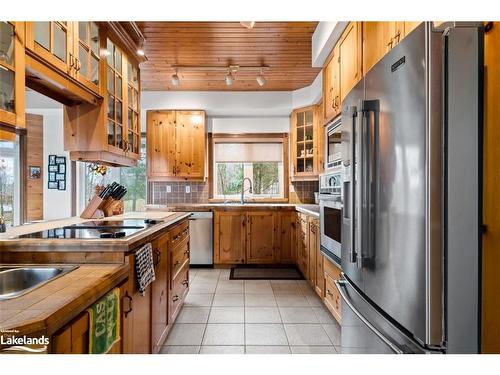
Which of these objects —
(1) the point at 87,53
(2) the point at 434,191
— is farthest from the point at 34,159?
(2) the point at 434,191

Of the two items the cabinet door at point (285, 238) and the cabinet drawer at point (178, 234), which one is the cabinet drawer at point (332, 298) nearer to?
the cabinet drawer at point (178, 234)

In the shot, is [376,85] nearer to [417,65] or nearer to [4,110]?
[417,65]

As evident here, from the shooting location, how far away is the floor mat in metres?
3.60

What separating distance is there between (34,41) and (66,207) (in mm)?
3245

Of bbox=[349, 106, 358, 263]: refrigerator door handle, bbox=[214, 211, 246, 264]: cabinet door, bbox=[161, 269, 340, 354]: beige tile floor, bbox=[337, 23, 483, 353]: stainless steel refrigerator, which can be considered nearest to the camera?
bbox=[337, 23, 483, 353]: stainless steel refrigerator

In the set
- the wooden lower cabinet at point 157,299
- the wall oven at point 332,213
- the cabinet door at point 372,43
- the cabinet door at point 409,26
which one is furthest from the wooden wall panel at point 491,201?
the wooden lower cabinet at point 157,299

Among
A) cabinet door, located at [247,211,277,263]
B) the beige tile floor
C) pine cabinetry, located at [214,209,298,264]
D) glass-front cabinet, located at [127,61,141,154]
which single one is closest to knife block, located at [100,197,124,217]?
glass-front cabinet, located at [127,61,141,154]

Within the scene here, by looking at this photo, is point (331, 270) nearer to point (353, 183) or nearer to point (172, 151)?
point (353, 183)

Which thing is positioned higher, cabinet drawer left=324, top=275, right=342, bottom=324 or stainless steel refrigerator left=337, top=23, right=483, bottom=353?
stainless steel refrigerator left=337, top=23, right=483, bottom=353

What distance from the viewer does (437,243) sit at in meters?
0.91

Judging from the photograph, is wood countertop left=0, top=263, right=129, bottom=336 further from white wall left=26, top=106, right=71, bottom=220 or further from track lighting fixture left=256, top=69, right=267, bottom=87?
white wall left=26, top=106, right=71, bottom=220

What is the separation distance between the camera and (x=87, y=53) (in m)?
1.92

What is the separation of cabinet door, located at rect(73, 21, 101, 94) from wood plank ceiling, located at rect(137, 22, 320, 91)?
707 mm

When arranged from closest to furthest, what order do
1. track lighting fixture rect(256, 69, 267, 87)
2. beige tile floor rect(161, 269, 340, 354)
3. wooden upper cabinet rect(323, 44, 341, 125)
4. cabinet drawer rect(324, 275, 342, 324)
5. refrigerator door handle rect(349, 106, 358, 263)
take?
1. refrigerator door handle rect(349, 106, 358, 263)
2. beige tile floor rect(161, 269, 340, 354)
3. cabinet drawer rect(324, 275, 342, 324)
4. wooden upper cabinet rect(323, 44, 341, 125)
5. track lighting fixture rect(256, 69, 267, 87)
